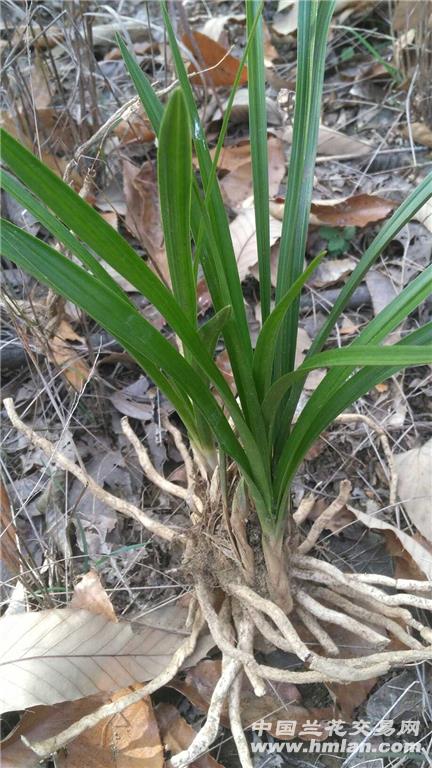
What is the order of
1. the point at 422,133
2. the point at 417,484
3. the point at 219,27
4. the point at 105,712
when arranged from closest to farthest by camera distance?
1. the point at 105,712
2. the point at 417,484
3. the point at 422,133
4. the point at 219,27

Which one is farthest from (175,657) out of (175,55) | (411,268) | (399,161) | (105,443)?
(399,161)

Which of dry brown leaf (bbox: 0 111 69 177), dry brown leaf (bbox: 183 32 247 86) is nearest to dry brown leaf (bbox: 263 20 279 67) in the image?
dry brown leaf (bbox: 183 32 247 86)

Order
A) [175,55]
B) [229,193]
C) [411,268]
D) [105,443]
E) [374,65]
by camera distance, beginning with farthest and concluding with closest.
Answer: [374,65], [229,193], [411,268], [105,443], [175,55]

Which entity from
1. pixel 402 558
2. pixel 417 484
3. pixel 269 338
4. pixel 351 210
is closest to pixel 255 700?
pixel 402 558

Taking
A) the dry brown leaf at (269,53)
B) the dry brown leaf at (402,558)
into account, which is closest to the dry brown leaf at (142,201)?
the dry brown leaf at (269,53)

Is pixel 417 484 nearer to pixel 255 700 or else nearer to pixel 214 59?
pixel 255 700

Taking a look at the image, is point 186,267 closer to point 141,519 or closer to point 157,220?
point 141,519

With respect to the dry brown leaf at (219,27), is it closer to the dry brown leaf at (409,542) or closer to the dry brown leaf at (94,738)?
the dry brown leaf at (409,542)
